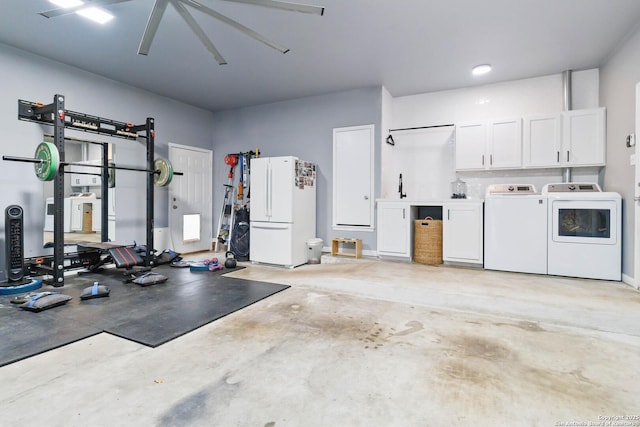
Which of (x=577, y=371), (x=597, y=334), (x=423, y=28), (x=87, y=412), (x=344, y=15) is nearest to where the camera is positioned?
(x=87, y=412)

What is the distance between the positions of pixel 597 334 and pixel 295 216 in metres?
3.81

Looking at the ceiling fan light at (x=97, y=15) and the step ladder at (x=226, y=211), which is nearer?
the ceiling fan light at (x=97, y=15)

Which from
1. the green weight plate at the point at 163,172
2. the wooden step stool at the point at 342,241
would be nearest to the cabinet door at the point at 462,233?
the wooden step stool at the point at 342,241

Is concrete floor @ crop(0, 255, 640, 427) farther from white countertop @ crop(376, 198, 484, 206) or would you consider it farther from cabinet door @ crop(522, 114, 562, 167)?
cabinet door @ crop(522, 114, 562, 167)

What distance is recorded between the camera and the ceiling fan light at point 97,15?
3229 mm

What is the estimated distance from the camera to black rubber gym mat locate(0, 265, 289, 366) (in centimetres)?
232

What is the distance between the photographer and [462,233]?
4688 millimetres

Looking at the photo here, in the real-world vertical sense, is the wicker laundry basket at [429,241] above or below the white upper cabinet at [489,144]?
below

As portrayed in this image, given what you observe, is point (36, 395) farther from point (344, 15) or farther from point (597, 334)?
point (344, 15)

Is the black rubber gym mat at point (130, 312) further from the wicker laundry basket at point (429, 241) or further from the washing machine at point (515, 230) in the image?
the washing machine at point (515, 230)

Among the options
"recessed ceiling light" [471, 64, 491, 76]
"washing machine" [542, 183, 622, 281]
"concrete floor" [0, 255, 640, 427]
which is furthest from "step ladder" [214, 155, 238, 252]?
"washing machine" [542, 183, 622, 281]

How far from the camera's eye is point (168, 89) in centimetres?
555

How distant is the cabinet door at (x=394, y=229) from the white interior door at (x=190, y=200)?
383 cm

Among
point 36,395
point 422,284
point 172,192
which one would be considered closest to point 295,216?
point 422,284
